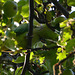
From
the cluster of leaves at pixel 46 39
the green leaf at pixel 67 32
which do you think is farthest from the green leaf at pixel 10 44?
the green leaf at pixel 67 32

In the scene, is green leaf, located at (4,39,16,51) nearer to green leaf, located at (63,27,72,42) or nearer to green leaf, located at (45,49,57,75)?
green leaf, located at (45,49,57,75)

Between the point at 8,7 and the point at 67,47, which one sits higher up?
the point at 8,7

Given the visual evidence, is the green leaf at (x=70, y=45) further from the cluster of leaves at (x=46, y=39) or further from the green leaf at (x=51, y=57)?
the green leaf at (x=51, y=57)

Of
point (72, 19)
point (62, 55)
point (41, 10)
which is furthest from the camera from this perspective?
point (41, 10)

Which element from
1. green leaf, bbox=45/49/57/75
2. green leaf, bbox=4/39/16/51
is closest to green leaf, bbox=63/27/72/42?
green leaf, bbox=45/49/57/75

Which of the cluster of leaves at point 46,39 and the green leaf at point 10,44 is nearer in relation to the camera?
the cluster of leaves at point 46,39

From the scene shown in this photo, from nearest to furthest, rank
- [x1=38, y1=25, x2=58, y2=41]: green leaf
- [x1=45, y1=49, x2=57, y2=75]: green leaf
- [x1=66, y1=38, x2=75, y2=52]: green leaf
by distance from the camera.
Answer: [x1=66, y1=38, x2=75, y2=52]: green leaf → [x1=45, y1=49, x2=57, y2=75]: green leaf → [x1=38, y1=25, x2=58, y2=41]: green leaf

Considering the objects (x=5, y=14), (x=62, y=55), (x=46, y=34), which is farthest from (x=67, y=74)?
(x=5, y=14)

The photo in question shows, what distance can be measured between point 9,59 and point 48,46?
2.20ft

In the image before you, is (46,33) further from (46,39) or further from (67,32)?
(67,32)

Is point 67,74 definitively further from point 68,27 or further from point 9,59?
point 9,59

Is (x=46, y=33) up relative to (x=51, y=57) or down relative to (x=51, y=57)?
up

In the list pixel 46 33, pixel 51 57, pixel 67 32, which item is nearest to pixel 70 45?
pixel 67 32

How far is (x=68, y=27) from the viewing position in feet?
2.95
